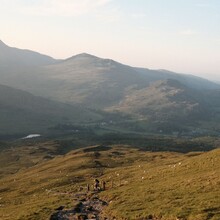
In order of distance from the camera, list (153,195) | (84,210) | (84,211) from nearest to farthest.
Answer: (84,211), (84,210), (153,195)

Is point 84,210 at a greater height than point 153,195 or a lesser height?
lesser

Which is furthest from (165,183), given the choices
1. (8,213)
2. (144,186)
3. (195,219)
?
(8,213)

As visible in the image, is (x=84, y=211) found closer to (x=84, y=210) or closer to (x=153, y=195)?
(x=84, y=210)

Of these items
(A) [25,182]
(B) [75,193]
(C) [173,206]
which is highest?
(C) [173,206]

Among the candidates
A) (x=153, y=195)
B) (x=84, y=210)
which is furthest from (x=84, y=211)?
(x=153, y=195)

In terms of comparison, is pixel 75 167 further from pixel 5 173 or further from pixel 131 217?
pixel 131 217

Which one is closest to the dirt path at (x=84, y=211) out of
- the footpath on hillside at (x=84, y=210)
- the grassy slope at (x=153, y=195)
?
the footpath on hillside at (x=84, y=210)

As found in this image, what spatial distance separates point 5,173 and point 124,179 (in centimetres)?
8078

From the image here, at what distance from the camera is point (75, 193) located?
60.4 metres

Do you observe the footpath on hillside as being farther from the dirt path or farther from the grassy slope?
the grassy slope

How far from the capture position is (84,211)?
4666 cm

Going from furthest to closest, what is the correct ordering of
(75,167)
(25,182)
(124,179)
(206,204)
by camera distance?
(75,167), (25,182), (124,179), (206,204)

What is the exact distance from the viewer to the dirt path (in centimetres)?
4384

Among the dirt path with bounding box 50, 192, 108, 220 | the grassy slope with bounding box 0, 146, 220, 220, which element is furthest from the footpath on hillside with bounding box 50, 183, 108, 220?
the grassy slope with bounding box 0, 146, 220, 220
